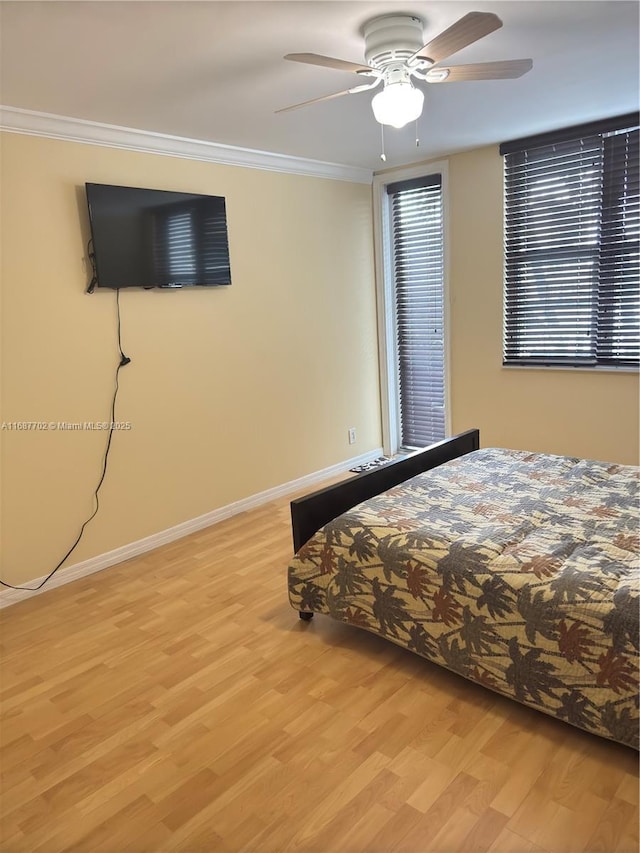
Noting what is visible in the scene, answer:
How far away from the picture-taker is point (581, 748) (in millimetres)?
1922

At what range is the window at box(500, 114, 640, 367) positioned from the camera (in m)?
3.73

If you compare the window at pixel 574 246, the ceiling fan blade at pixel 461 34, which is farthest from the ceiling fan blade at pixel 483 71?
the window at pixel 574 246

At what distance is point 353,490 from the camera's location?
9.44ft

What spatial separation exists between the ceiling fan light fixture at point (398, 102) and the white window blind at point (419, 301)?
2.43m

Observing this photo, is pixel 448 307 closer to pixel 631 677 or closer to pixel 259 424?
pixel 259 424

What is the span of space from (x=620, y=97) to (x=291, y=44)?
2.00m

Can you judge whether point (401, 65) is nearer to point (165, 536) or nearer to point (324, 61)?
point (324, 61)

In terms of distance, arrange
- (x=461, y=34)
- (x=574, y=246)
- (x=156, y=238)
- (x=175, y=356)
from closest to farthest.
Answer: (x=461, y=34)
(x=156, y=238)
(x=175, y=356)
(x=574, y=246)

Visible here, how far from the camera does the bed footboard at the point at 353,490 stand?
2688mm

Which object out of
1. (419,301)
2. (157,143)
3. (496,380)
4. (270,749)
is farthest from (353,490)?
(419,301)

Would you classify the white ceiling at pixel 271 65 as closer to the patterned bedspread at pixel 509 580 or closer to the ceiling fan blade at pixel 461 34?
the ceiling fan blade at pixel 461 34

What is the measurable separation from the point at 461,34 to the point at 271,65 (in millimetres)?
917

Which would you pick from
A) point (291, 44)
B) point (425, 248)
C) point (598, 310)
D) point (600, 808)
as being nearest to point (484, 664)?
point (600, 808)

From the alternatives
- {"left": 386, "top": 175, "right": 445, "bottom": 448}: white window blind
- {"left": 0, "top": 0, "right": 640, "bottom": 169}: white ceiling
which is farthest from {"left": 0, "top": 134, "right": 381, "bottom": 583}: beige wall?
{"left": 0, "top": 0, "right": 640, "bottom": 169}: white ceiling
